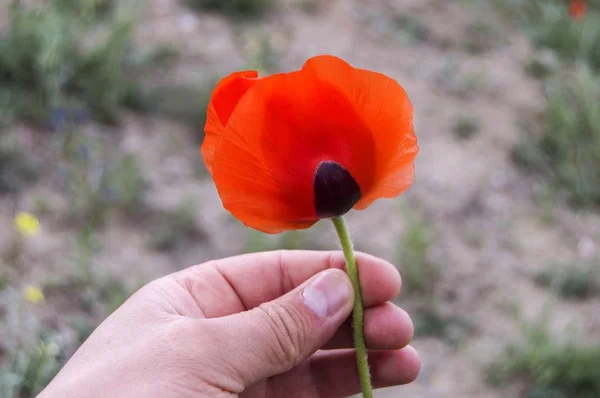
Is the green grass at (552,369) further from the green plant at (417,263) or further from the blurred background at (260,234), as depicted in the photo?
the green plant at (417,263)

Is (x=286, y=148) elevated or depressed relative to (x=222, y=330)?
elevated

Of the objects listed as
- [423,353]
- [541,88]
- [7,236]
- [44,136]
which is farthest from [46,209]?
[541,88]

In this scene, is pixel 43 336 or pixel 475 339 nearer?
pixel 43 336

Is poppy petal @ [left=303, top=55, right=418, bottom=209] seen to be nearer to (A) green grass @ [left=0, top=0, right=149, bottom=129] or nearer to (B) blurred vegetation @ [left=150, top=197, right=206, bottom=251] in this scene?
(B) blurred vegetation @ [left=150, top=197, right=206, bottom=251]

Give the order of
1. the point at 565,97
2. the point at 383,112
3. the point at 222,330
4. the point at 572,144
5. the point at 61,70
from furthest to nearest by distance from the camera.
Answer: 1. the point at 565,97
2. the point at 572,144
3. the point at 61,70
4. the point at 222,330
5. the point at 383,112

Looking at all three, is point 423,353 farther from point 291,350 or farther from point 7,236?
point 7,236

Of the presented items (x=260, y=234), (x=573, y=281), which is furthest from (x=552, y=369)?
(x=260, y=234)

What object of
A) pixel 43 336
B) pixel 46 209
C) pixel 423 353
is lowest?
pixel 423 353

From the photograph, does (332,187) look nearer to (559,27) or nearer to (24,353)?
(24,353)
